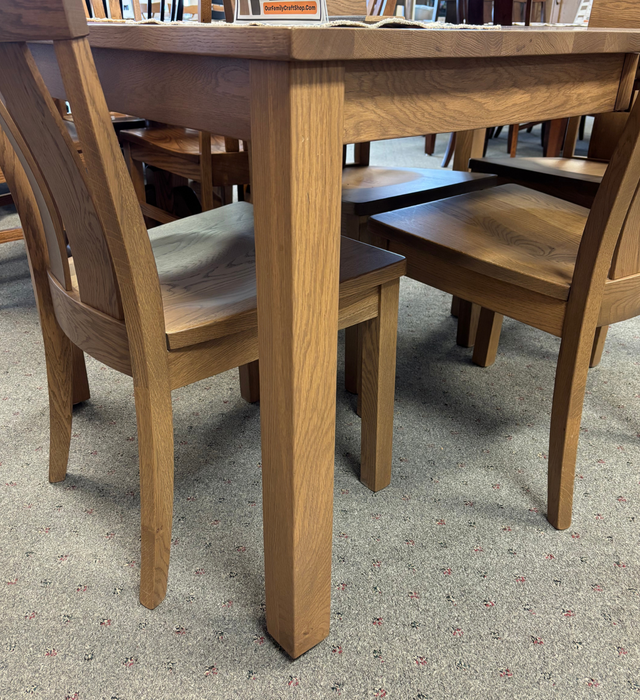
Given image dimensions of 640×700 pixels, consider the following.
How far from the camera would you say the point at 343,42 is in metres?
0.55

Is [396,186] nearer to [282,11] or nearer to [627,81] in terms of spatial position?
[627,81]

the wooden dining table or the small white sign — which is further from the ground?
the small white sign

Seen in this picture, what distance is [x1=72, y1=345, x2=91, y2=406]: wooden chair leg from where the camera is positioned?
4.34 ft

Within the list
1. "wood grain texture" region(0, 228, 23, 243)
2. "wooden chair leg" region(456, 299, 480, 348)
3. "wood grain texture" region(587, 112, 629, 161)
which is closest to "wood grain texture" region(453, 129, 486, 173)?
"wood grain texture" region(587, 112, 629, 161)

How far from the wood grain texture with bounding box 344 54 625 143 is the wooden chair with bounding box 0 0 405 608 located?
0.88 ft

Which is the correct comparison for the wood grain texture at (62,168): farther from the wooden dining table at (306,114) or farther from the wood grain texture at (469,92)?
the wood grain texture at (469,92)

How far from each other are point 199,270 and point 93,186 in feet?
0.95

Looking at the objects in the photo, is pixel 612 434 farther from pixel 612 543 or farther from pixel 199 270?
pixel 199 270

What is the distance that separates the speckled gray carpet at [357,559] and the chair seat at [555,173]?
19.2 inches

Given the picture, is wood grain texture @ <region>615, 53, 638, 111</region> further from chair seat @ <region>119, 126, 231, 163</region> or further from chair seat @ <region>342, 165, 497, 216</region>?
chair seat @ <region>119, 126, 231, 163</region>

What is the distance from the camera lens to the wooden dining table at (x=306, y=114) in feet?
1.86

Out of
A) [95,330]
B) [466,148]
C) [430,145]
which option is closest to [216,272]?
[95,330]

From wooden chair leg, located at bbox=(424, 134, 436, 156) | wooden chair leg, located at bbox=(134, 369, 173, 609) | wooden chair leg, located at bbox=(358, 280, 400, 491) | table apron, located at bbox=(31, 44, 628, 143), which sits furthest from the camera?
wooden chair leg, located at bbox=(424, 134, 436, 156)

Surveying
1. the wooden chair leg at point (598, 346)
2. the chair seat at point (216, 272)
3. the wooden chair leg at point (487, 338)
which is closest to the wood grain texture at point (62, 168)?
the chair seat at point (216, 272)
